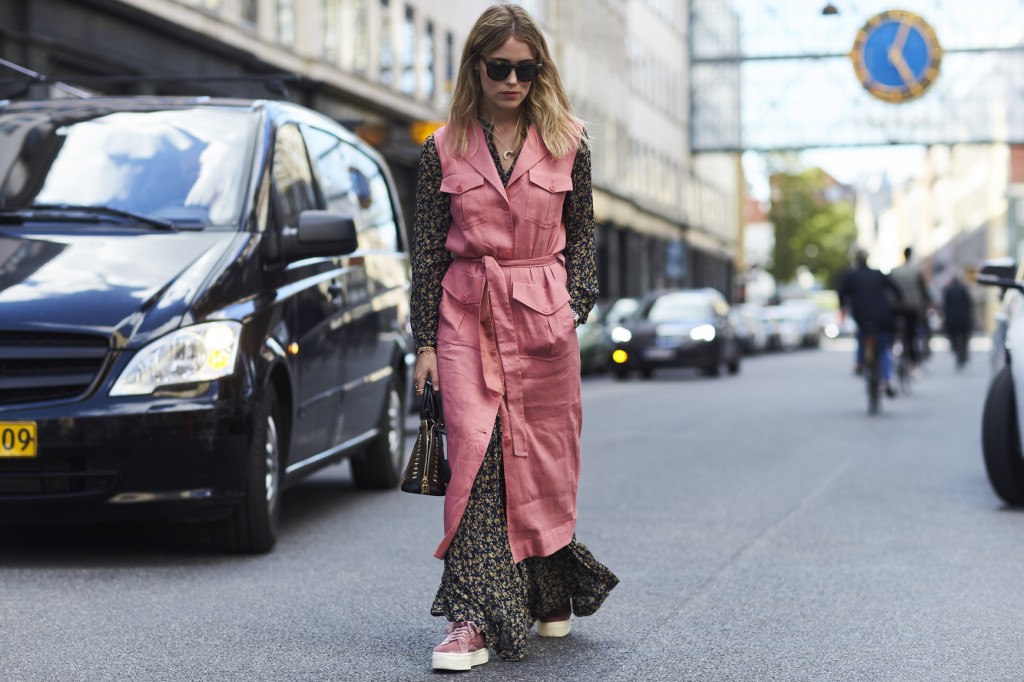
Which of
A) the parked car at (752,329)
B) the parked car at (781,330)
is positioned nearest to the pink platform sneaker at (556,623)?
the parked car at (752,329)

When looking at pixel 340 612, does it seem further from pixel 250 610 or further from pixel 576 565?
pixel 576 565

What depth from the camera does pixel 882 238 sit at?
193m

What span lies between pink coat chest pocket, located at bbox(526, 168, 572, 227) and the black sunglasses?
10.9 inches

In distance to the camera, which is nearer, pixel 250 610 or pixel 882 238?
pixel 250 610

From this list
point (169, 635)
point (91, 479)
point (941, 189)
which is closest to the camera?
point (169, 635)

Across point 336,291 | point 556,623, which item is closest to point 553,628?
point 556,623

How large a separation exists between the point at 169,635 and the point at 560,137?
2.02 meters

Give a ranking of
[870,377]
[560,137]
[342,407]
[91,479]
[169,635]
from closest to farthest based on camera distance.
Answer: [560,137], [169,635], [91,479], [342,407], [870,377]

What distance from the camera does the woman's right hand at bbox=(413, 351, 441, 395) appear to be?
5488mm

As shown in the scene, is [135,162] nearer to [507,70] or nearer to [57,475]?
[57,475]

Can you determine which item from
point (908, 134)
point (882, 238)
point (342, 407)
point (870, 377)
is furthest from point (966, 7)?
point (882, 238)

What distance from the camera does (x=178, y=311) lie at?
7246 millimetres

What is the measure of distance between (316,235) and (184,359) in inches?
42.4

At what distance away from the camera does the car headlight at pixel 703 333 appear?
30125mm
